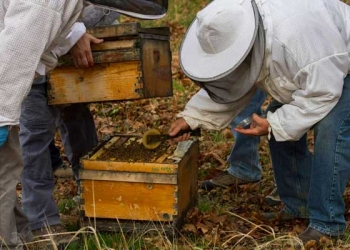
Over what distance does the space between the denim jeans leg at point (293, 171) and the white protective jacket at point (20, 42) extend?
1694mm

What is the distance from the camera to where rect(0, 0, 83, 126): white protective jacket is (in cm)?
315

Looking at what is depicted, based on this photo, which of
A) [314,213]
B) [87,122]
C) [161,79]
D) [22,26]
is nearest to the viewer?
[22,26]

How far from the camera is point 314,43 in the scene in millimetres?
3525

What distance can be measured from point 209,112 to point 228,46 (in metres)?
0.62

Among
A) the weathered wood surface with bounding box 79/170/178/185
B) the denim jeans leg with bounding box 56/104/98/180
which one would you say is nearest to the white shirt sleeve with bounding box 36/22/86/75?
the weathered wood surface with bounding box 79/170/178/185

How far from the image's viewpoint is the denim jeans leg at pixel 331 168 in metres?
3.72

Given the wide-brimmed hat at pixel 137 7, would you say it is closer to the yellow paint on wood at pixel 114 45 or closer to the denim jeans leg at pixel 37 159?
the yellow paint on wood at pixel 114 45

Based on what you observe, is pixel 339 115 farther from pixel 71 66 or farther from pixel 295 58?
pixel 71 66

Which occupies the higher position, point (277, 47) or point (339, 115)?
point (277, 47)

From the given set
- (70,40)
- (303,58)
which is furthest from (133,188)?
(303,58)

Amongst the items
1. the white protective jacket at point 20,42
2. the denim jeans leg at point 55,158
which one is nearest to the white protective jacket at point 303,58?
the white protective jacket at point 20,42

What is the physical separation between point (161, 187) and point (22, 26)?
4.37 feet

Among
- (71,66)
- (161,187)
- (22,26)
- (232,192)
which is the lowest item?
(232,192)

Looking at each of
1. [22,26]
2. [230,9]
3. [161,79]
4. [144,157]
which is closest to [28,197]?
[144,157]
